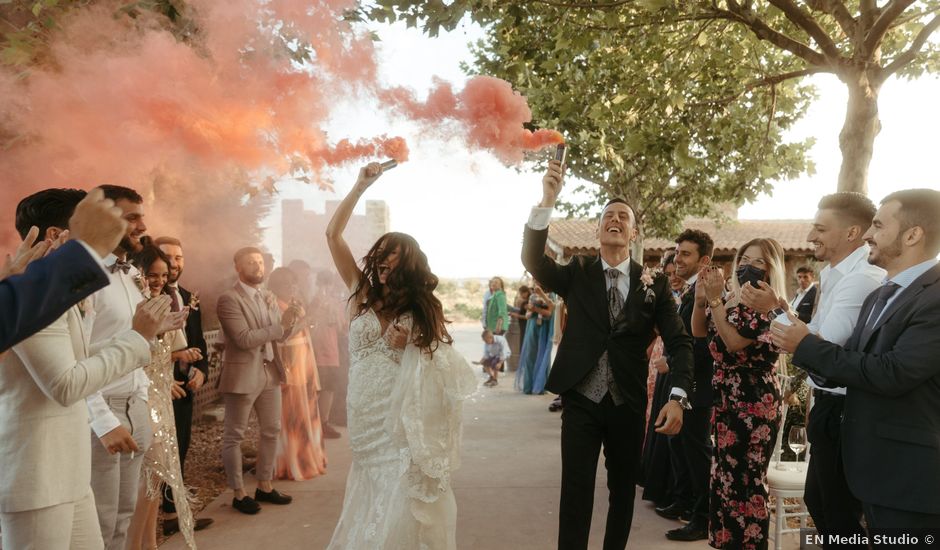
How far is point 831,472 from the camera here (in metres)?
3.12

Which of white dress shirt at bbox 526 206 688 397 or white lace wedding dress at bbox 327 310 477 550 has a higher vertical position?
white dress shirt at bbox 526 206 688 397

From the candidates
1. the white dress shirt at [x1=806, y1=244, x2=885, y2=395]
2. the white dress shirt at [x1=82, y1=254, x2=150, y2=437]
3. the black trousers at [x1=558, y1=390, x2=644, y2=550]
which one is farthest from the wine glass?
the white dress shirt at [x1=82, y1=254, x2=150, y2=437]

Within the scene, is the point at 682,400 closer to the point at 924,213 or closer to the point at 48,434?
the point at 924,213

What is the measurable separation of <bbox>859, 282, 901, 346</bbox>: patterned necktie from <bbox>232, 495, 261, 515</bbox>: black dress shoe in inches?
179

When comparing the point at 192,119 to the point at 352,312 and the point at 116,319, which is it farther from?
the point at 352,312

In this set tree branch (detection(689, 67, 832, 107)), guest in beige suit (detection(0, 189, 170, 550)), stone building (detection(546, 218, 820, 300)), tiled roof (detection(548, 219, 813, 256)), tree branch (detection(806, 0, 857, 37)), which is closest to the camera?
guest in beige suit (detection(0, 189, 170, 550))

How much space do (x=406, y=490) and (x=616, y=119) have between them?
178 inches

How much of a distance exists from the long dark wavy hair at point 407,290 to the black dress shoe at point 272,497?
276 centimetres

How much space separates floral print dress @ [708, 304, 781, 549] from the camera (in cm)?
392

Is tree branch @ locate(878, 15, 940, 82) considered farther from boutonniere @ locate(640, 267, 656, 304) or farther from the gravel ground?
the gravel ground

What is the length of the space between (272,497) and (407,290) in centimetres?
298

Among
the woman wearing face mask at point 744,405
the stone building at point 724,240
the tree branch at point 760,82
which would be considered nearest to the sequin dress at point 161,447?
the woman wearing face mask at point 744,405

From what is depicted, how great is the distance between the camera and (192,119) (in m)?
4.22

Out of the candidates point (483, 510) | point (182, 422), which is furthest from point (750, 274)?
point (182, 422)
